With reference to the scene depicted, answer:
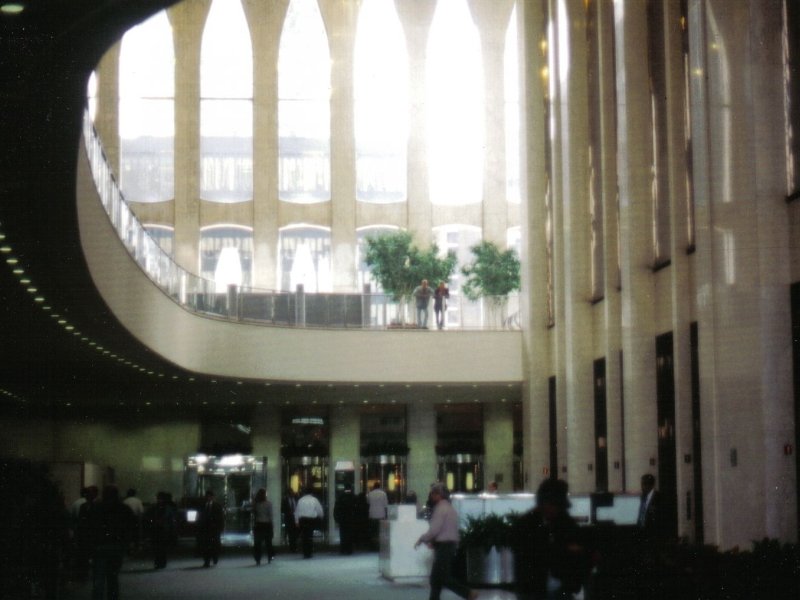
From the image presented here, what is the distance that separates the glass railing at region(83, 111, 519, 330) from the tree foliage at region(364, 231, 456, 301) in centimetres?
317

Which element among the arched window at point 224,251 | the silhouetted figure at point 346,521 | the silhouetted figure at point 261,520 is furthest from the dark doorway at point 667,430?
the arched window at point 224,251

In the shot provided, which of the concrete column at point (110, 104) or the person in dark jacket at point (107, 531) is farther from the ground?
the concrete column at point (110, 104)

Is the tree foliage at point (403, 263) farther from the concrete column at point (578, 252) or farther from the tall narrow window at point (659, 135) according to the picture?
the tall narrow window at point (659, 135)

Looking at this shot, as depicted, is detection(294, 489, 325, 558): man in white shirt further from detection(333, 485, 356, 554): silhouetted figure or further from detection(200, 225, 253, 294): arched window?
detection(200, 225, 253, 294): arched window

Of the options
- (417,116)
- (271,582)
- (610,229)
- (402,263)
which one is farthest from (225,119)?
(271,582)

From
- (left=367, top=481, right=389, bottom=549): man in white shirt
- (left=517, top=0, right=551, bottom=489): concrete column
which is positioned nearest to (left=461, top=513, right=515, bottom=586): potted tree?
(left=367, top=481, right=389, bottom=549): man in white shirt

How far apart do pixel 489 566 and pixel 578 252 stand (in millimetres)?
11666

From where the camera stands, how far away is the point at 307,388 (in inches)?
1542

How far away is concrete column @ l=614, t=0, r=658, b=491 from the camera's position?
84.7 feet

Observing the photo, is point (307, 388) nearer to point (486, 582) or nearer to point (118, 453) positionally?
point (118, 453)

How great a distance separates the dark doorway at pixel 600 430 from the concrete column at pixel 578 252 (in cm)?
39

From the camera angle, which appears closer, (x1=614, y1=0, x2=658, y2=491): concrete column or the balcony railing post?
(x1=614, y1=0, x2=658, y2=491): concrete column

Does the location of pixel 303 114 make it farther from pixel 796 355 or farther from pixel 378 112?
pixel 796 355

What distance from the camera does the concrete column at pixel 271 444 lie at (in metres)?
42.9
